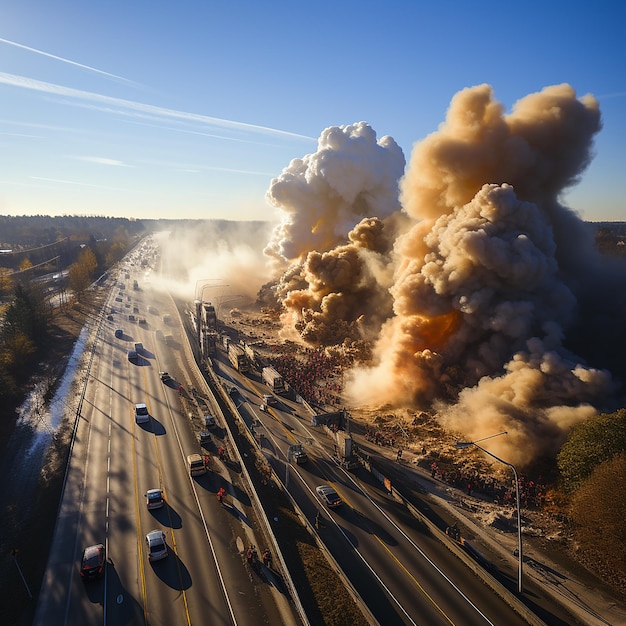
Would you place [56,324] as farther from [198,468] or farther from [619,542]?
[619,542]

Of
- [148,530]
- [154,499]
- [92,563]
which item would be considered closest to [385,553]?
[148,530]

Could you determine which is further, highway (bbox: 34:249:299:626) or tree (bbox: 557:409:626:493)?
tree (bbox: 557:409:626:493)

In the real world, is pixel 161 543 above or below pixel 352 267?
below

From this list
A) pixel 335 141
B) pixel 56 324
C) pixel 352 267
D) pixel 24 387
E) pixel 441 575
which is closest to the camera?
pixel 441 575

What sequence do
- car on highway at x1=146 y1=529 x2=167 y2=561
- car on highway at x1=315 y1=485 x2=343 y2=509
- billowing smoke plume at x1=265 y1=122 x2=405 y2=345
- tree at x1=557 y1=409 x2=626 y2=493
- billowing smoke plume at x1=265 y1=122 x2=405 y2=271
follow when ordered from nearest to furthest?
car on highway at x1=146 y1=529 x2=167 y2=561 < tree at x1=557 y1=409 x2=626 y2=493 < car on highway at x1=315 y1=485 x2=343 y2=509 < billowing smoke plume at x1=265 y1=122 x2=405 y2=345 < billowing smoke plume at x1=265 y1=122 x2=405 y2=271

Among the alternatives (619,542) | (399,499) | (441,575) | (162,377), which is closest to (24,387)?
(162,377)

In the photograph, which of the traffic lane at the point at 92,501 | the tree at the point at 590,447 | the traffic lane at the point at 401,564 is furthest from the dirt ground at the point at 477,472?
the traffic lane at the point at 92,501

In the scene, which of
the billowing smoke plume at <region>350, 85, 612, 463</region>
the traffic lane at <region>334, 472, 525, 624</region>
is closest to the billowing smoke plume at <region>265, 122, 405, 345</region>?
the billowing smoke plume at <region>350, 85, 612, 463</region>

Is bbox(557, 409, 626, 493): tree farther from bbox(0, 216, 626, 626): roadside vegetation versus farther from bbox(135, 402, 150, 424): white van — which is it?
bbox(135, 402, 150, 424): white van
